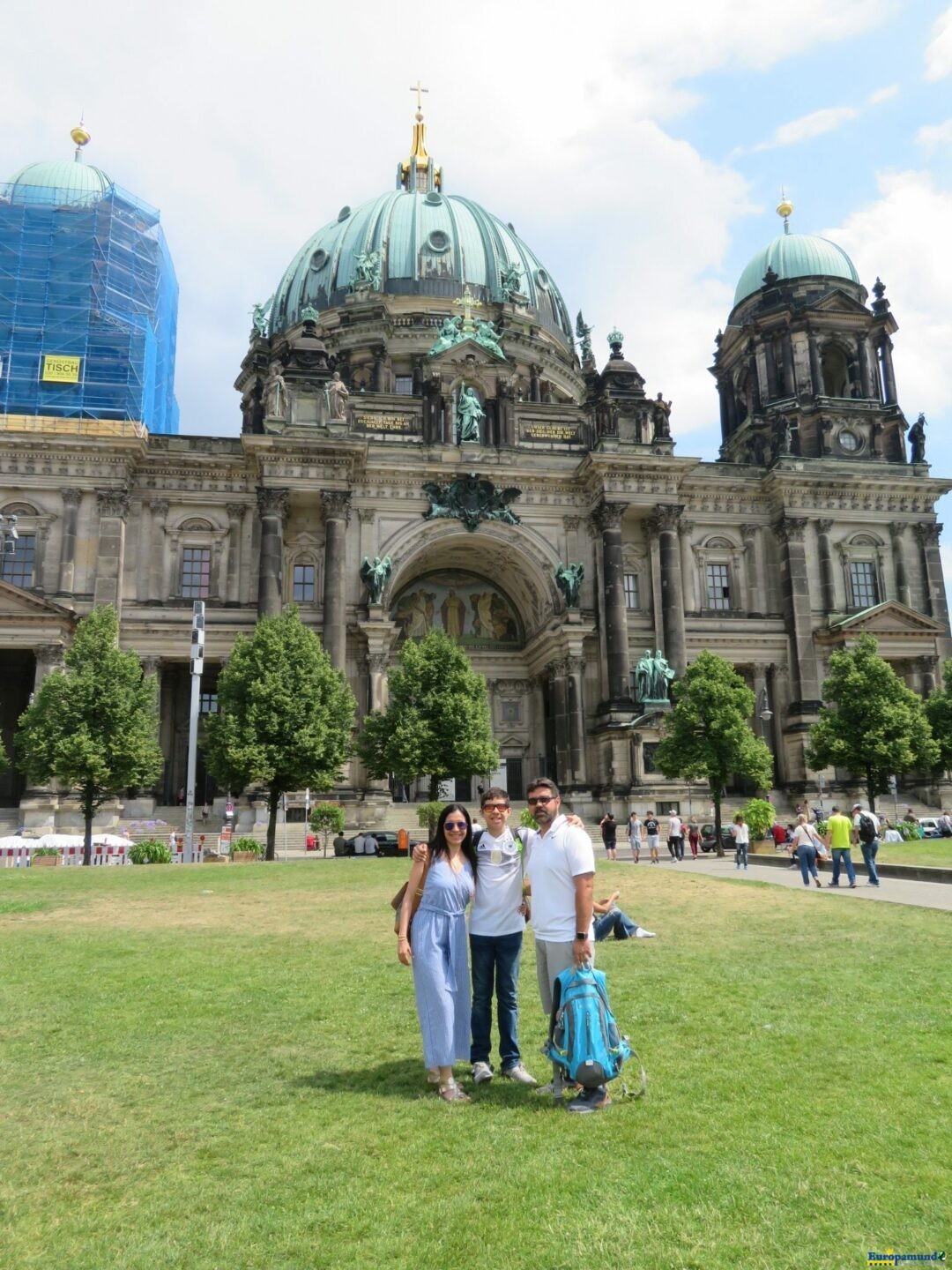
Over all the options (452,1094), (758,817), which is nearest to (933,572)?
(758,817)

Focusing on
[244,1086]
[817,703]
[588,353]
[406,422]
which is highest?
[588,353]

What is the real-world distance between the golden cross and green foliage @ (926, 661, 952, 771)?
3138 cm

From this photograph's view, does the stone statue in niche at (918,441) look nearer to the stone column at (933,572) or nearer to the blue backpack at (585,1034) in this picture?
the stone column at (933,572)

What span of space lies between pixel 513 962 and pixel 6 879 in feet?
62.1

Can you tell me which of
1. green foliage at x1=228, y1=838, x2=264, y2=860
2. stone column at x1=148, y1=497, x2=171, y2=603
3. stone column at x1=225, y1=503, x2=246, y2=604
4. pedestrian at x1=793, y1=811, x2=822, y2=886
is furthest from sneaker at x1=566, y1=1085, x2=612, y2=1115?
stone column at x1=148, y1=497, x2=171, y2=603

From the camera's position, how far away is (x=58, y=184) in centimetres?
5462

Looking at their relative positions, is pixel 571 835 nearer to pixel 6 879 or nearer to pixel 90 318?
pixel 6 879

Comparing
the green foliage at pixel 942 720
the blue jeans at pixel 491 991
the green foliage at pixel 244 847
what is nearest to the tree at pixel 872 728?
the green foliage at pixel 942 720

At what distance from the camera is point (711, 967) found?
35.9ft

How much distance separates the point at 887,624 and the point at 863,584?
131 inches

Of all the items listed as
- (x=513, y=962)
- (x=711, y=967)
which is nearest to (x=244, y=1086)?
(x=513, y=962)

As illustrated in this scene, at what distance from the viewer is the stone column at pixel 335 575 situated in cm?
4416

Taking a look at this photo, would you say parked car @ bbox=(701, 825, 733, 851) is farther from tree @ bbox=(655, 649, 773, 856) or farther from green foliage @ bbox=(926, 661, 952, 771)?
green foliage @ bbox=(926, 661, 952, 771)

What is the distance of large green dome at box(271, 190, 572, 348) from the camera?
61.9 m
